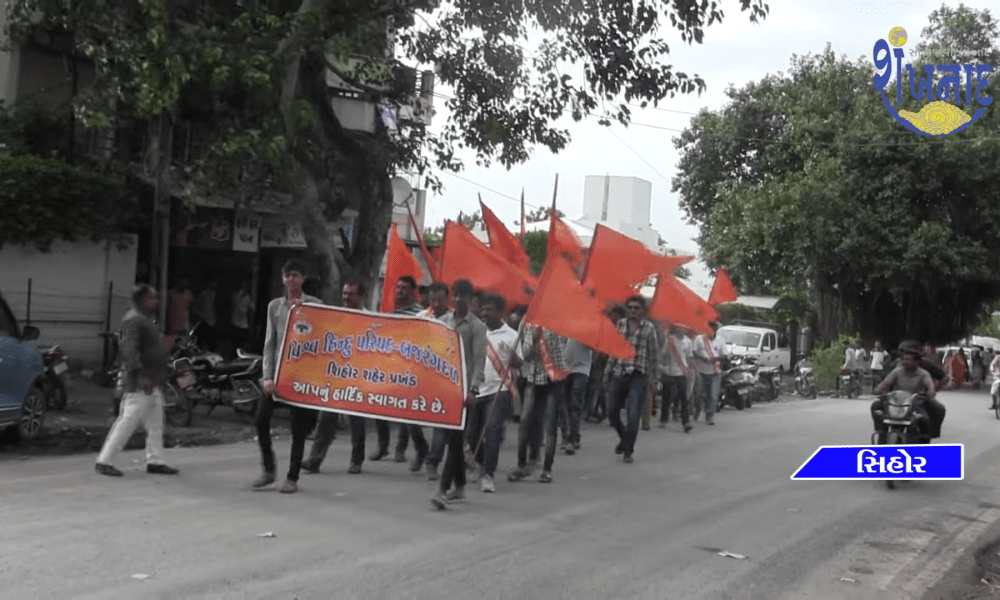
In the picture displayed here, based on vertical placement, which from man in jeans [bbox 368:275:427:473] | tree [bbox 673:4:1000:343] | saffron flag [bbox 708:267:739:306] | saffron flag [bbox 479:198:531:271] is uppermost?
tree [bbox 673:4:1000:343]

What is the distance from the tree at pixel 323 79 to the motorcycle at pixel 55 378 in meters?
2.49

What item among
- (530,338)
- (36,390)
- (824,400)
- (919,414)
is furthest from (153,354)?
(824,400)

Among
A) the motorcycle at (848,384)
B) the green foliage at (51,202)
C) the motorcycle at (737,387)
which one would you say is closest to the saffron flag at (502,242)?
the green foliage at (51,202)

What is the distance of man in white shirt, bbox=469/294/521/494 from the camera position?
967cm

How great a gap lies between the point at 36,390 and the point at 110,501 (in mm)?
3574

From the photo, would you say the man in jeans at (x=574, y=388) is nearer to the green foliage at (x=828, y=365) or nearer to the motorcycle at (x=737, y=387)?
the motorcycle at (x=737, y=387)

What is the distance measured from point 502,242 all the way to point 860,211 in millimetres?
25705

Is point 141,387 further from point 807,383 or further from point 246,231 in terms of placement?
point 807,383

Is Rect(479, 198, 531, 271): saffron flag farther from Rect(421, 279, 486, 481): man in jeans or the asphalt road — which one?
Rect(421, 279, 486, 481): man in jeans

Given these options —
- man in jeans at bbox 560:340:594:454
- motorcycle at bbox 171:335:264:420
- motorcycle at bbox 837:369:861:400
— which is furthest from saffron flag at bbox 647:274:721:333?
motorcycle at bbox 837:369:861:400

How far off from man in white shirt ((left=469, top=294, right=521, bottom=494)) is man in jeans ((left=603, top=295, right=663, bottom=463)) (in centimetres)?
242

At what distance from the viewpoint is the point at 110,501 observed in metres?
8.19

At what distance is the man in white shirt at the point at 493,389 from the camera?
9672mm

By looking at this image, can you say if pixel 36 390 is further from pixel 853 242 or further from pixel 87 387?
pixel 853 242
